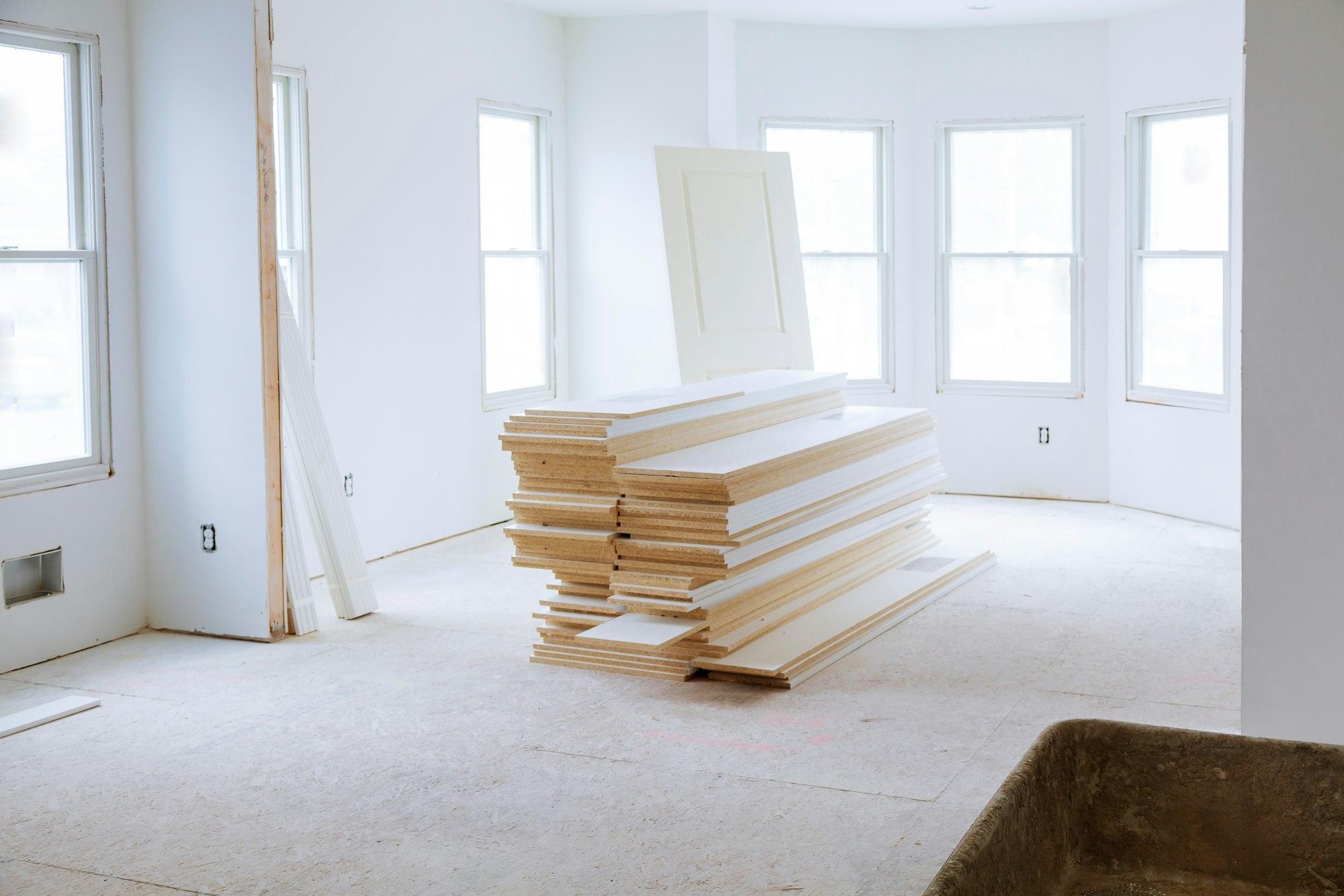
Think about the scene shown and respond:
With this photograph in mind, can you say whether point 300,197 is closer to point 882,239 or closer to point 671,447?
point 671,447

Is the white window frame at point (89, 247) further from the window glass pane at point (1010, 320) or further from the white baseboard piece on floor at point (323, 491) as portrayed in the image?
the window glass pane at point (1010, 320)

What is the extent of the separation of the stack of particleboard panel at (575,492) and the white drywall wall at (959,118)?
404cm

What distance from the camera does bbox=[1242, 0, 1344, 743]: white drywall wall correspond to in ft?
11.0

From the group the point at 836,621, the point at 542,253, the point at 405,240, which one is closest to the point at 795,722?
the point at 836,621

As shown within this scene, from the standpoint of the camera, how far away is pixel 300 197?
630 centimetres

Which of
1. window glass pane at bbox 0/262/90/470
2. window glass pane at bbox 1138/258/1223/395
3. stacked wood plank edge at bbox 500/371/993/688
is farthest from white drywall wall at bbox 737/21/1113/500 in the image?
window glass pane at bbox 0/262/90/470

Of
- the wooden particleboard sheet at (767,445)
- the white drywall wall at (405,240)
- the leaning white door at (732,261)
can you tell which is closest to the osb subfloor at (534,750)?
the wooden particleboard sheet at (767,445)

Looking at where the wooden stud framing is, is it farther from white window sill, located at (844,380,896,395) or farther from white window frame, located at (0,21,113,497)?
white window sill, located at (844,380,896,395)

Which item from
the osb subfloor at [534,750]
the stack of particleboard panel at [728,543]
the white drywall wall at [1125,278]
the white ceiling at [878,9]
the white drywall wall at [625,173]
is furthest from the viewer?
the white drywall wall at [625,173]

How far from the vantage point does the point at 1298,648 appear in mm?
3469

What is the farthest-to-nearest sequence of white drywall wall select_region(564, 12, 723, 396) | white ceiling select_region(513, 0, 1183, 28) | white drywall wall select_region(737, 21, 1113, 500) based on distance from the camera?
1. white drywall wall select_region(737, 21, 1113, 500)
2. white drywall wall select_region(564, 12, 723, 396)
3. white ceiling select_region(513, 0, 1183, 28)

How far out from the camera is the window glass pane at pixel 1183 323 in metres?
7.66

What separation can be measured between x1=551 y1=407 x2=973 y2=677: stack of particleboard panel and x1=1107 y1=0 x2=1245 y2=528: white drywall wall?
287 cm

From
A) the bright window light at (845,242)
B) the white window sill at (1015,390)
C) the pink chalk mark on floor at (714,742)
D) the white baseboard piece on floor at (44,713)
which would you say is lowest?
the pink chalk mark on floor at (714,742)
